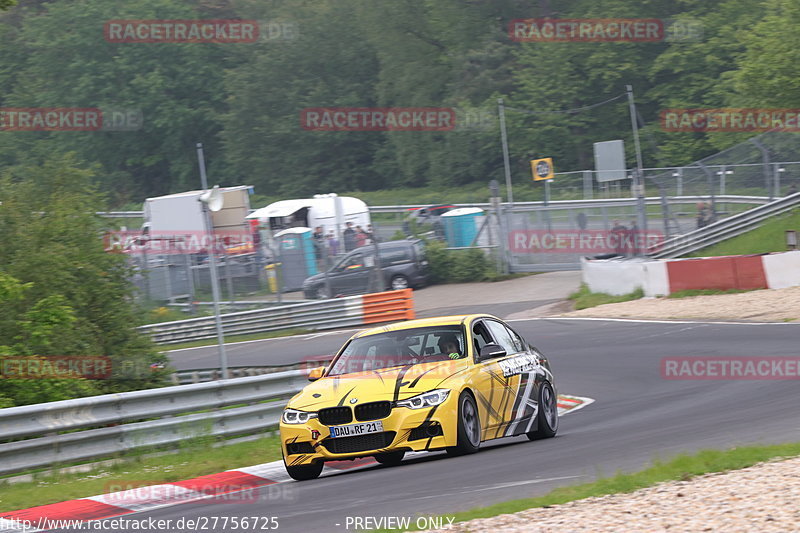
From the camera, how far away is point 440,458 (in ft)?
35.3

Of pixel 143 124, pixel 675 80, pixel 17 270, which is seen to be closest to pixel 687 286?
pixel 17 270

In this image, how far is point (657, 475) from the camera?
8008mm

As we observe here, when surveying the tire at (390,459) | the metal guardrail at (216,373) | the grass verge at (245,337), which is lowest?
the grass verge at (245,337)

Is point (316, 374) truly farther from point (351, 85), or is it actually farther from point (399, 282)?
Answer: point (351, 85)

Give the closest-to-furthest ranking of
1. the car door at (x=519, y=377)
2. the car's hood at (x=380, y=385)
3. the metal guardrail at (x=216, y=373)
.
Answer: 1. the car's hood at (x=380, y=385)
2. the car door at (x=519, y=377)
3. the metal guardrail at (x=216, y=373)

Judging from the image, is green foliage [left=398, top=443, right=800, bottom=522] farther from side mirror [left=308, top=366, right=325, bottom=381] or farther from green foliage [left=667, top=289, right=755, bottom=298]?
green foliage [left=667, top=289, right=755, bottom=298]

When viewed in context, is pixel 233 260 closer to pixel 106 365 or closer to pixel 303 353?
pixel 303 353

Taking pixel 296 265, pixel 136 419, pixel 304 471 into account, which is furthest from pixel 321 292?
pixel 304 471

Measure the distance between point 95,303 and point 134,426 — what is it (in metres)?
5.72

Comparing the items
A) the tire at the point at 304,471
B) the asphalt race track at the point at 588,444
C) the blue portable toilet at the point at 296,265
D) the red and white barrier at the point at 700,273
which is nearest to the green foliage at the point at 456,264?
the blue portable toilet at the point at 296,265

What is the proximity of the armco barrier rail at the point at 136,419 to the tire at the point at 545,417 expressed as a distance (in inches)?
138

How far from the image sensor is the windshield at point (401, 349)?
10.9 m

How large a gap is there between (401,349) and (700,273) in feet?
54.4

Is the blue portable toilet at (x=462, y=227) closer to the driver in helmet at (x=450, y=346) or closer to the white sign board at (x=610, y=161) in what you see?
the white sign board at (x=610, y=161)
